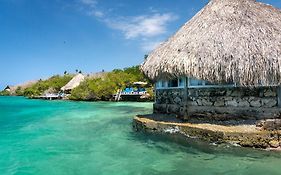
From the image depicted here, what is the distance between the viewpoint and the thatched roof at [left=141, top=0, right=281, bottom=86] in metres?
8.61

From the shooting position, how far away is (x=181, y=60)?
938 cm

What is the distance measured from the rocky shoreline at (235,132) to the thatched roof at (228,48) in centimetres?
127

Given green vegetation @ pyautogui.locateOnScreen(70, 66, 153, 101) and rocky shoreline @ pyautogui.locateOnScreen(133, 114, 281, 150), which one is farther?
green vegetation @ pyautogui.locateOnScreen(70, 66, 153, 101)

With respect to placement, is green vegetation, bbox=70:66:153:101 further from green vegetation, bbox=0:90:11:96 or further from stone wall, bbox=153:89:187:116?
green vegetation, bbox=0:90:11:96

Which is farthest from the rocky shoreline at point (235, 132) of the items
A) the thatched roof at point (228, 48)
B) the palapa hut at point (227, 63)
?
the thatched roof at point (228, 48)

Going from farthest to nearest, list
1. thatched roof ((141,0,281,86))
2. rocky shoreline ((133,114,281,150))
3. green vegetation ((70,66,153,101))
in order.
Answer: green vegetation ((70,66,153,101)), thatched roof ((141,0,281,86)), rocky shoreline ((133,114,281,150))

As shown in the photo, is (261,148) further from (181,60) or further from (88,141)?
(88,141)

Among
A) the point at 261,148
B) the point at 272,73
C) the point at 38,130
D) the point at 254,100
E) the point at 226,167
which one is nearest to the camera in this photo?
the point at 226,167

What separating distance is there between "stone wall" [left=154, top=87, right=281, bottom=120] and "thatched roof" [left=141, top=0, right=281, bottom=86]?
0.53 meters

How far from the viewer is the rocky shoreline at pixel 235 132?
7691 millimetres

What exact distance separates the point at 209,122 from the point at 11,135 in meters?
7.09

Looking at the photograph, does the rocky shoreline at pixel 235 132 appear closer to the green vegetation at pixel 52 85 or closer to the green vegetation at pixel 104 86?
the green vegetation at pixel 104 86

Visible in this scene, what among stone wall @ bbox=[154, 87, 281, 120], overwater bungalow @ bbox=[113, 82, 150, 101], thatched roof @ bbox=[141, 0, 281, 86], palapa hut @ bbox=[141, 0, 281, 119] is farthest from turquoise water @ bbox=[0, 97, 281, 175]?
overwater bungalow @ bbox=[113, 82, 150, 101]

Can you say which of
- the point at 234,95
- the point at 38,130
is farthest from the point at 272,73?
the point at 38,130
